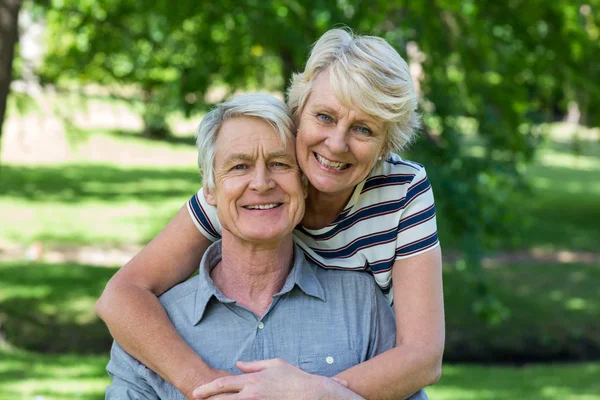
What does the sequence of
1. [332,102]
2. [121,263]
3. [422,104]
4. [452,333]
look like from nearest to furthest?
1. [332,102]
2. [422,104]
3. [452,333]
4. [121,263]

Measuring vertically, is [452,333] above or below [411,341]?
below

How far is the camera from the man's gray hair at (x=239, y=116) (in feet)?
8.09

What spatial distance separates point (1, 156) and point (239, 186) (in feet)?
60.3

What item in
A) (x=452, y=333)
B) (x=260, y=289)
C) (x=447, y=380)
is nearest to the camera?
(x=260, y=289)

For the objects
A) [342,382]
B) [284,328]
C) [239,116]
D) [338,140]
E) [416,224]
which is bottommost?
[342,382]

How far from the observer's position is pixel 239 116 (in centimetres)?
249

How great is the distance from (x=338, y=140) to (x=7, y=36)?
4.81m

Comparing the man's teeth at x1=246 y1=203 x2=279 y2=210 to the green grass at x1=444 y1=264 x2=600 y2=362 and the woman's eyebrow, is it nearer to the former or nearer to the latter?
the woman's eyebrow

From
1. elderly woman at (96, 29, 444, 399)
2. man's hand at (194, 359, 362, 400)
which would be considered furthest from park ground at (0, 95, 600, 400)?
man's hand at (194, 359, 362, 400)

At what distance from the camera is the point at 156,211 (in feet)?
48.8

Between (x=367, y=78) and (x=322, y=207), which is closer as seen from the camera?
(x=367, y=78)

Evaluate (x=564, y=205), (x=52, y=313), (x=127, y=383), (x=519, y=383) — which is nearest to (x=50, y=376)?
(x=52, y=313)

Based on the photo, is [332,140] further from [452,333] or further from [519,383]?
[452,333]

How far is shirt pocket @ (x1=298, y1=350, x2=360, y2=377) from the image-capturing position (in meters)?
2.51
